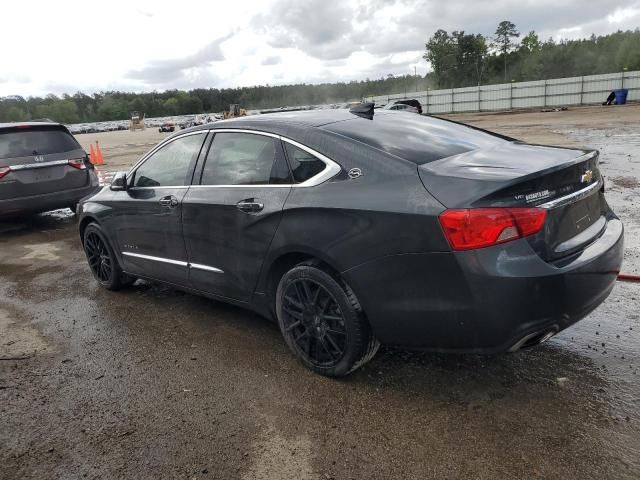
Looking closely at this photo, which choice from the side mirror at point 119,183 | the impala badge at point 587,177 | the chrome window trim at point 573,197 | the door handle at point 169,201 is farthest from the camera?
the side mirror at point 119,183

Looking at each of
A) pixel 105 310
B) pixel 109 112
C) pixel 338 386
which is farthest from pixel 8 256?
pixel 109 112

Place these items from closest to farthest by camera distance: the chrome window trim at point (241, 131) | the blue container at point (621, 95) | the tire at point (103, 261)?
the chrome window trim at point (241, 131) < the tire at point (103, 261) < the blue container at point (621, 95)

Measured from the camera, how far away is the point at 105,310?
4805 millimetres

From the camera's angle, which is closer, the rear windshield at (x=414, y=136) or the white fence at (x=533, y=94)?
the rear windshield at (x=414, y=136)

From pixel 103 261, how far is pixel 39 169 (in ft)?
12.3

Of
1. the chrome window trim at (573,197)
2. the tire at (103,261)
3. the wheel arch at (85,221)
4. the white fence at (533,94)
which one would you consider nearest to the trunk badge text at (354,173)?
the chrome window trim at (573,197)

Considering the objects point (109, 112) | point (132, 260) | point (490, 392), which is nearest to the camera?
point (490, 392)

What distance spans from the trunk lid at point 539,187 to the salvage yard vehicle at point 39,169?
23.5ft

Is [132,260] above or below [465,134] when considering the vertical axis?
below

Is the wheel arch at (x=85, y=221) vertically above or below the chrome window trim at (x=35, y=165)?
below

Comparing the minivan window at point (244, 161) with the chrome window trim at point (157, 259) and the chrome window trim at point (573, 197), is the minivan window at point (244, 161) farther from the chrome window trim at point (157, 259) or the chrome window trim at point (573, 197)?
A: the chrome window trim at point (573, 197)

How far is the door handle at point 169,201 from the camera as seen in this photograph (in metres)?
4.06

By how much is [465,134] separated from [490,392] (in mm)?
1802

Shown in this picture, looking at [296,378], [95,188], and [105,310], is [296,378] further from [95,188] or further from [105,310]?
[95,188]
